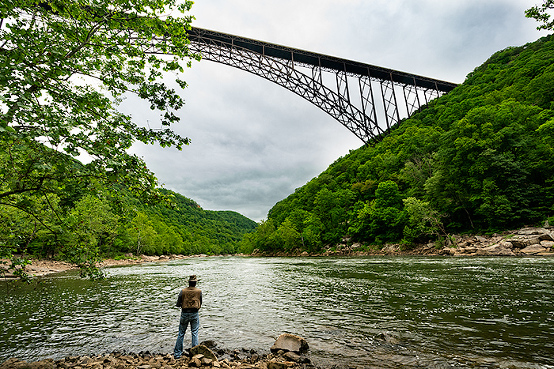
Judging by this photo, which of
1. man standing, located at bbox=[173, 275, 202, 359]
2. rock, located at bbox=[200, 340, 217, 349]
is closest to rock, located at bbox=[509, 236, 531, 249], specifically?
rock, located at bbox=[200, 340, 217, 349]

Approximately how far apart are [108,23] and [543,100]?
60527mm

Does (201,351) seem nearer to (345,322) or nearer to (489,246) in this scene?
(345,322)

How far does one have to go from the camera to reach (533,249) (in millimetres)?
22031

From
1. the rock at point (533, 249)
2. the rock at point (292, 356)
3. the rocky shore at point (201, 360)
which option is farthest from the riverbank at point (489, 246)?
→ the rock at point (292, 356)

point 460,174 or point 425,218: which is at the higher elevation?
point 460,174

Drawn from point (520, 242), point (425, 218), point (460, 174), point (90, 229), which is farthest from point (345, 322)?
point (460, 174)

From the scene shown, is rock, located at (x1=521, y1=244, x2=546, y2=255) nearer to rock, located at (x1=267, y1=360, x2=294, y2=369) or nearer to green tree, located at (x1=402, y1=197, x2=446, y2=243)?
green tree, located at (x1=402, y1=197, x2=446, y2=243)

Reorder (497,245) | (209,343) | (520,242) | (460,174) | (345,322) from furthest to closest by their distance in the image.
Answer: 1. (460,174)
2. (497,245)
3. (520,242)
4. (345,322)
5. (209,343)

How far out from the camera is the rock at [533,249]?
850 inches

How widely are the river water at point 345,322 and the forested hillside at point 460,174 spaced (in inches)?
827

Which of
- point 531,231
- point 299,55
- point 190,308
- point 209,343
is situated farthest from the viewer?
point 299,55

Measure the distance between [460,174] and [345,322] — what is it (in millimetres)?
34904

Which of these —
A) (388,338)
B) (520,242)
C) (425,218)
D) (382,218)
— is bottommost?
(388,338)

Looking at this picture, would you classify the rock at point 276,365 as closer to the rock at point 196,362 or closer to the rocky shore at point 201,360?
the rocky shore at point 201,360
